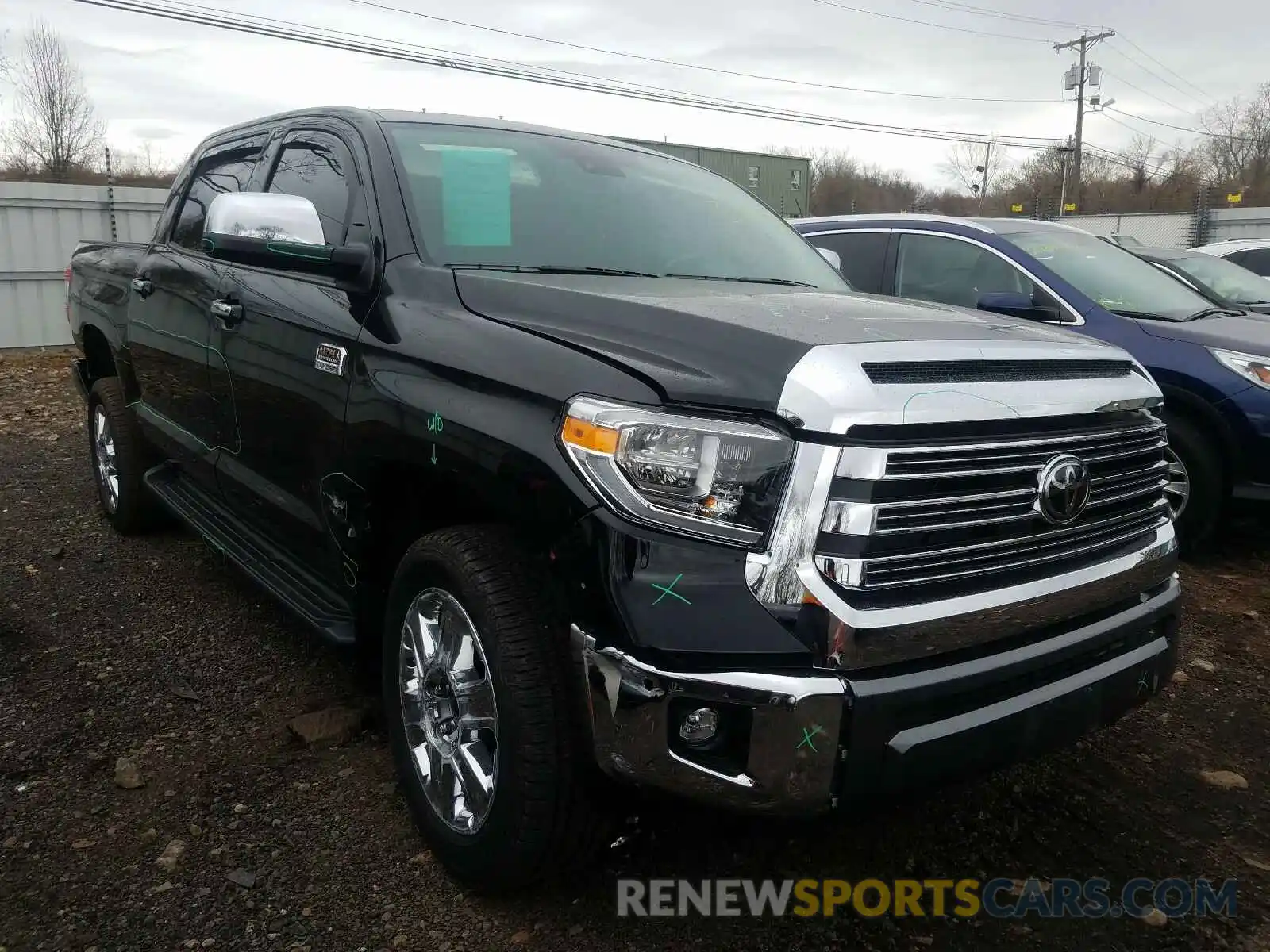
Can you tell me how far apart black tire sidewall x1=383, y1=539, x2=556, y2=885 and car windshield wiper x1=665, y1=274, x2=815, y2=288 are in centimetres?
119

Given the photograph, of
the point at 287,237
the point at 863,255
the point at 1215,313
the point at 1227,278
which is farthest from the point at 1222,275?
the point at 287,237

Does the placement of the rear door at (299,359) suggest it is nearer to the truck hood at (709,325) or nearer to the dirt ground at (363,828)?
the truck hood at (709,325)

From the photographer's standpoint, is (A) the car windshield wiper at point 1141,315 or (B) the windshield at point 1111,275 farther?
(B) the windshield at point 1111,275

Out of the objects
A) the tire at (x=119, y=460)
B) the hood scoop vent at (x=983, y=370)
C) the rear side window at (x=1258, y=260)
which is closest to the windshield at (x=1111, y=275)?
the hood scoop vent at (x=983, y=370)

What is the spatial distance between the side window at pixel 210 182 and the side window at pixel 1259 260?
41.3 ft

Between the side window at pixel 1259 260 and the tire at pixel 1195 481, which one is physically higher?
the side window at pixel 1259 260

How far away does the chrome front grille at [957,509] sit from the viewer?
184 centimetres

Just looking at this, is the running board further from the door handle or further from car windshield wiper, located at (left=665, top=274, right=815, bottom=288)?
car windshield wiper, located at (left=665, top=274, right=815, bottom=288)

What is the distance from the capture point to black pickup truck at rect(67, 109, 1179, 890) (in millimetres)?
1840

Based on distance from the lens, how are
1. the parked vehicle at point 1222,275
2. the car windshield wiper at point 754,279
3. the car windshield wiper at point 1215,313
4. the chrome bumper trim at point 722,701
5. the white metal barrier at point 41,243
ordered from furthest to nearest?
the white metal barrier at point 41,243
the parked vehicle at point 1222,275
the car windshield wiper at point 1215,313
the car windshield wiper at point 754,279
the chrome bumper trim at point 722,701

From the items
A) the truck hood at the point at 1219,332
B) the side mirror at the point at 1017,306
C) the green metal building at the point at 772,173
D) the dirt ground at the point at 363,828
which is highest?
the green metal building at the point at 772,173

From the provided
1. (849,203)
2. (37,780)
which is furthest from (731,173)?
(37,780)

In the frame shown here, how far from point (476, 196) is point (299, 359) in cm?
71

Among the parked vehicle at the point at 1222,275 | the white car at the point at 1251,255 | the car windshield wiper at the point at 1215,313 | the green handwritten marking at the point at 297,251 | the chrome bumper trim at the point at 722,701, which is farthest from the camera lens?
the white car at the point at 1251,255
